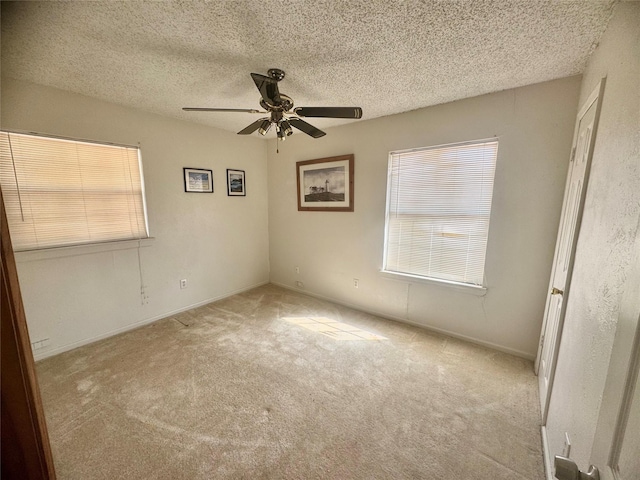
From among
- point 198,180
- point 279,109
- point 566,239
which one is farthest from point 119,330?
point 566,239

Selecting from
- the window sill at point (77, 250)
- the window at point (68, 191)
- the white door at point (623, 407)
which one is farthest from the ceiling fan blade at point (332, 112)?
the window sill at point (77, 250)

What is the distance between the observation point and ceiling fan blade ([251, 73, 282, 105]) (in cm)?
154

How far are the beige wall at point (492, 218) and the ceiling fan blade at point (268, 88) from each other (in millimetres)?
1506

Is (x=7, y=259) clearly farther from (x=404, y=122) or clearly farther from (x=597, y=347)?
(x=404, y=122)

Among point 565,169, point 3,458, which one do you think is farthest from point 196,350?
point 565,169

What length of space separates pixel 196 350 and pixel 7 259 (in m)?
1.97

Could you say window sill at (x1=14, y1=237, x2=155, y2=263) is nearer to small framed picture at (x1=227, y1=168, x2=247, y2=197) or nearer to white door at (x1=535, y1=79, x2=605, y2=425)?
small framed picture at (x1=227, y1=168, x2=247, y2=197)

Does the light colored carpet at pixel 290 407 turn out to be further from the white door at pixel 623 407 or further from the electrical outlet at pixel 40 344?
the white door at pixel 623 407

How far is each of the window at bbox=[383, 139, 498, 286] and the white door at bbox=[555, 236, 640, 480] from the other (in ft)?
6.82

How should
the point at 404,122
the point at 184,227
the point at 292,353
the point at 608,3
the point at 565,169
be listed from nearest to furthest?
1. the point at 608,3
2. the point at 565,169
3. the point at 292,353
4. the point at 404,122
5. the point at 184,227

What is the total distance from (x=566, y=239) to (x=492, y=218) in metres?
0.64

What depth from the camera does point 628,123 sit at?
94cm

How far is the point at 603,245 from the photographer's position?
1.03 metres

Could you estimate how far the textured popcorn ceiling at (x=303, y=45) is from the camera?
1.30 meters
